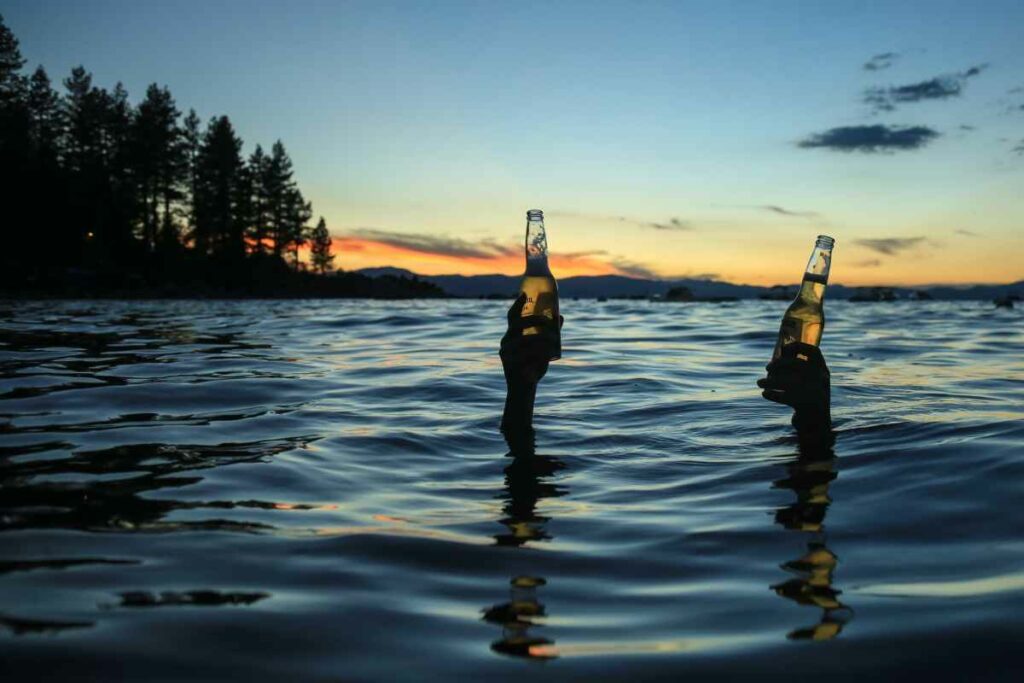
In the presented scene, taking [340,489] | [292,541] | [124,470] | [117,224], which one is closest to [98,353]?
[124,470]

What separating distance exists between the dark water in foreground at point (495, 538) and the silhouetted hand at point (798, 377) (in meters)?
0.34

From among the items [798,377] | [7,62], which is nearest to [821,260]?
[798,377]

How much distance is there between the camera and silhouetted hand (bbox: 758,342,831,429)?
3.52 metres

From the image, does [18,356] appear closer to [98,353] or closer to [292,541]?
[98,353]

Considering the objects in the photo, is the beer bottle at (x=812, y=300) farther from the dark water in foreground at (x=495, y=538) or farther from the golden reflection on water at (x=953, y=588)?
the golden reflection on water at (x=953, y=588)

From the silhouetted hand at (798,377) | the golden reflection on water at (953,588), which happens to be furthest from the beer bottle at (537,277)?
the golden reflection on water at (953,588)

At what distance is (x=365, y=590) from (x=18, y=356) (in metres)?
7.92

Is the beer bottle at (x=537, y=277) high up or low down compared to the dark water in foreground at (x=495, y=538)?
up

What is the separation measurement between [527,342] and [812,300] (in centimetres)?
130

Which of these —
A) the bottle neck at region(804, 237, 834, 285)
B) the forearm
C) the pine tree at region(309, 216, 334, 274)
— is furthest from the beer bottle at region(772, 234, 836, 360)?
the pine tree at region(309, 216, 334, 274)

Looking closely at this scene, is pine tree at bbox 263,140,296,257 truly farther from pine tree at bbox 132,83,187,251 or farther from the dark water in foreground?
the dark water in foreground

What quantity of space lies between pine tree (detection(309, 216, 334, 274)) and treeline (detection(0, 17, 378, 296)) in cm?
815

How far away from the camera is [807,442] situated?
157 inches

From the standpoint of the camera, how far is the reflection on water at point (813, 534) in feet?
6.01
